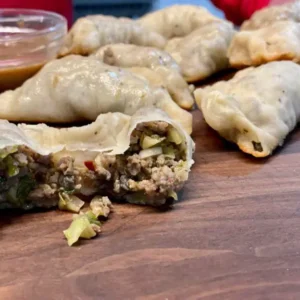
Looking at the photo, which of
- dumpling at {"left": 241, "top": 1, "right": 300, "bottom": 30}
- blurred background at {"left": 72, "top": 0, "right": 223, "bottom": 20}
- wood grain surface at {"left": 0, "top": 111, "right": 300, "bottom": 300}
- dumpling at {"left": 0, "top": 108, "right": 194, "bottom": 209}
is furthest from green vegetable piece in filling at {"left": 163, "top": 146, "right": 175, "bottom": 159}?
blurred background at {"left": 72, "top": 0, "right": 223, "bottom": 20}

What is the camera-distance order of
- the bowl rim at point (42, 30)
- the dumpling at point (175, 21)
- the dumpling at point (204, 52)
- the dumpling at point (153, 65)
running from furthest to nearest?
the dumpling at point (175, 21)
the dumpling at point (204, 52)
the bowl rim at point (42, 30)
the dumpling at point (153, 65)

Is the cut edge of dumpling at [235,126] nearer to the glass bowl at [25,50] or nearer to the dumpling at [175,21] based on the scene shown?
the glass bowl at [25,50]

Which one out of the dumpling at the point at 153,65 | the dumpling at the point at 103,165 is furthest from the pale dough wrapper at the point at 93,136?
the dumpling at the point at 153,65

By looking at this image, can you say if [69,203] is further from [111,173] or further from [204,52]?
[204,52]

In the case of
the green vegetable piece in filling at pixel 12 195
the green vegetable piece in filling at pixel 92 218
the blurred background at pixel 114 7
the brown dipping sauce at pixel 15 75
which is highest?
the green vegetable piece in filling at pixel 12 195

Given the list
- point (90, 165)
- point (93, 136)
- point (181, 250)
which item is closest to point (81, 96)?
point (93, 136)

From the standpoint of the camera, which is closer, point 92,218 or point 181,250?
point 181,250

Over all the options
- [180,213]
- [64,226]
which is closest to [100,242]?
[64,226]
